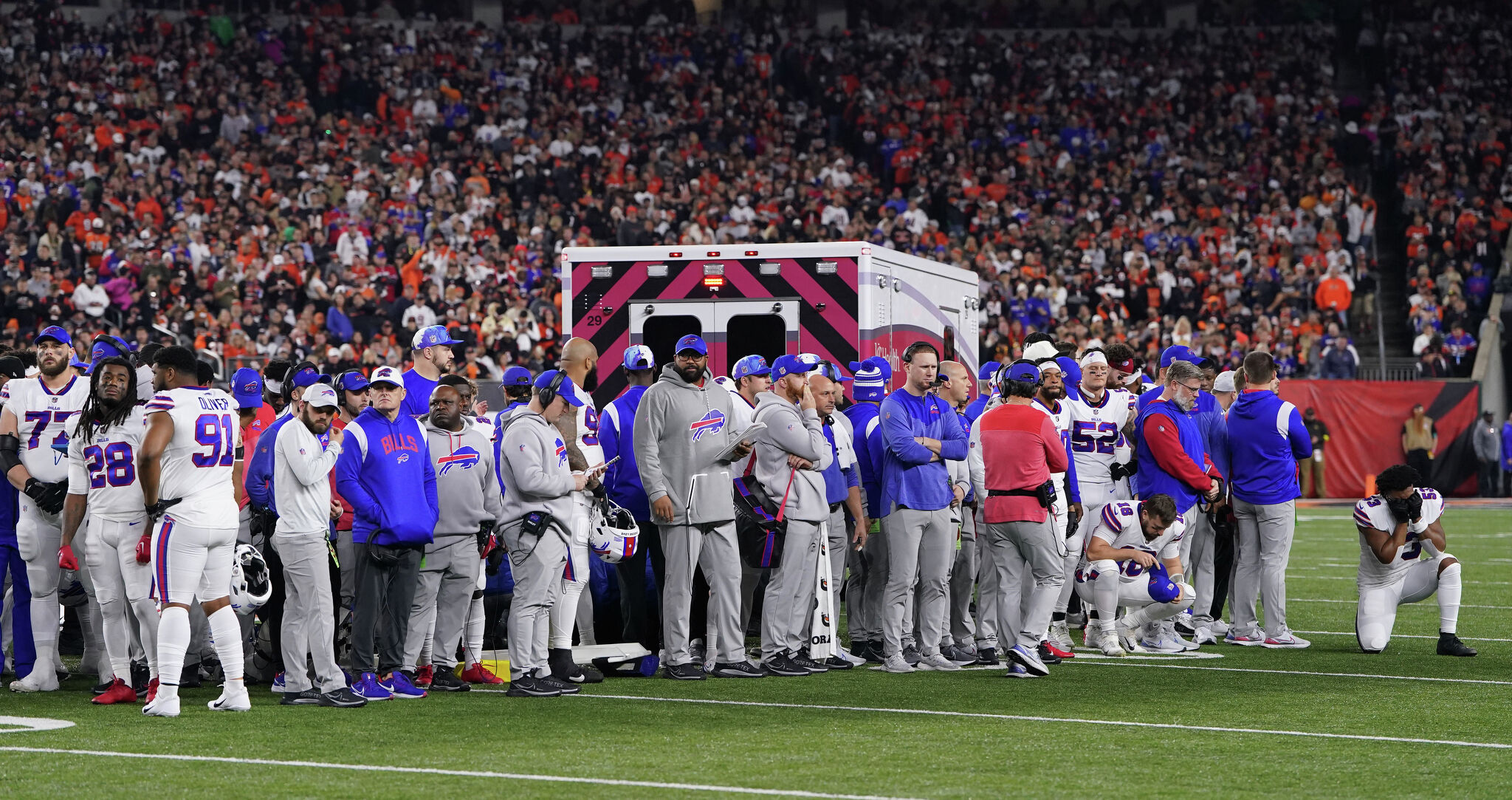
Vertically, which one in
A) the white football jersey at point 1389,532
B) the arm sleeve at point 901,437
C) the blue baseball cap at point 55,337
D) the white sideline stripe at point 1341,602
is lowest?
the white sideline stripe at point 1341,602

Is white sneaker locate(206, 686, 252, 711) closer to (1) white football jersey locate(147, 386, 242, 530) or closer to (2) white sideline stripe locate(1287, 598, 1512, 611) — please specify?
(1) white football jersey locate(147, 386, 242, 530)

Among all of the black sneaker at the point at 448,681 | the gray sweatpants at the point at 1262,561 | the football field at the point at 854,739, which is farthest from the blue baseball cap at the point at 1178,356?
the black sneaker at the point at 448,681

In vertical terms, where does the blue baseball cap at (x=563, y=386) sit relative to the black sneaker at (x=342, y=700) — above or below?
above

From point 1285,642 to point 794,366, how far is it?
4136 millimetres

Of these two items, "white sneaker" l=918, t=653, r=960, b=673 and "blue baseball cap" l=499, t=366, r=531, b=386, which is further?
"white sneaker" l=918, t=653, r=960, b=673

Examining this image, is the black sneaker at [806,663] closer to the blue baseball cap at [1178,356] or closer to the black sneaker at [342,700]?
the black sneaker at [342,700]

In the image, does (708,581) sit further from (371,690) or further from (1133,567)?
(1133,567)

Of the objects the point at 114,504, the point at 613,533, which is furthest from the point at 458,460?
the point at 114,504

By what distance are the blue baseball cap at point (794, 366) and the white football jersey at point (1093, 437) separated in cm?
218

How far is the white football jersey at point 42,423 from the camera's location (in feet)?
33.6

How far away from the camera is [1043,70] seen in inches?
1485

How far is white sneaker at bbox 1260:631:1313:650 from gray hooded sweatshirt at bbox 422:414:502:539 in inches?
221

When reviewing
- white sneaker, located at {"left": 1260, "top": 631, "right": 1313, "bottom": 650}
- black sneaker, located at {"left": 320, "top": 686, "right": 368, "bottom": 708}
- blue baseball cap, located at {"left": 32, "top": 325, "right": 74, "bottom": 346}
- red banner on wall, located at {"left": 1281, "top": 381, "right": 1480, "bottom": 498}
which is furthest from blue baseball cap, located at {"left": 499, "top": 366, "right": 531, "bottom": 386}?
red banner on wall, located at {"left": 1281, "top": 381, "right": 1480, "bottom": 498}

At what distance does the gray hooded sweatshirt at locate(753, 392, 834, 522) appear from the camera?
35.3ft
